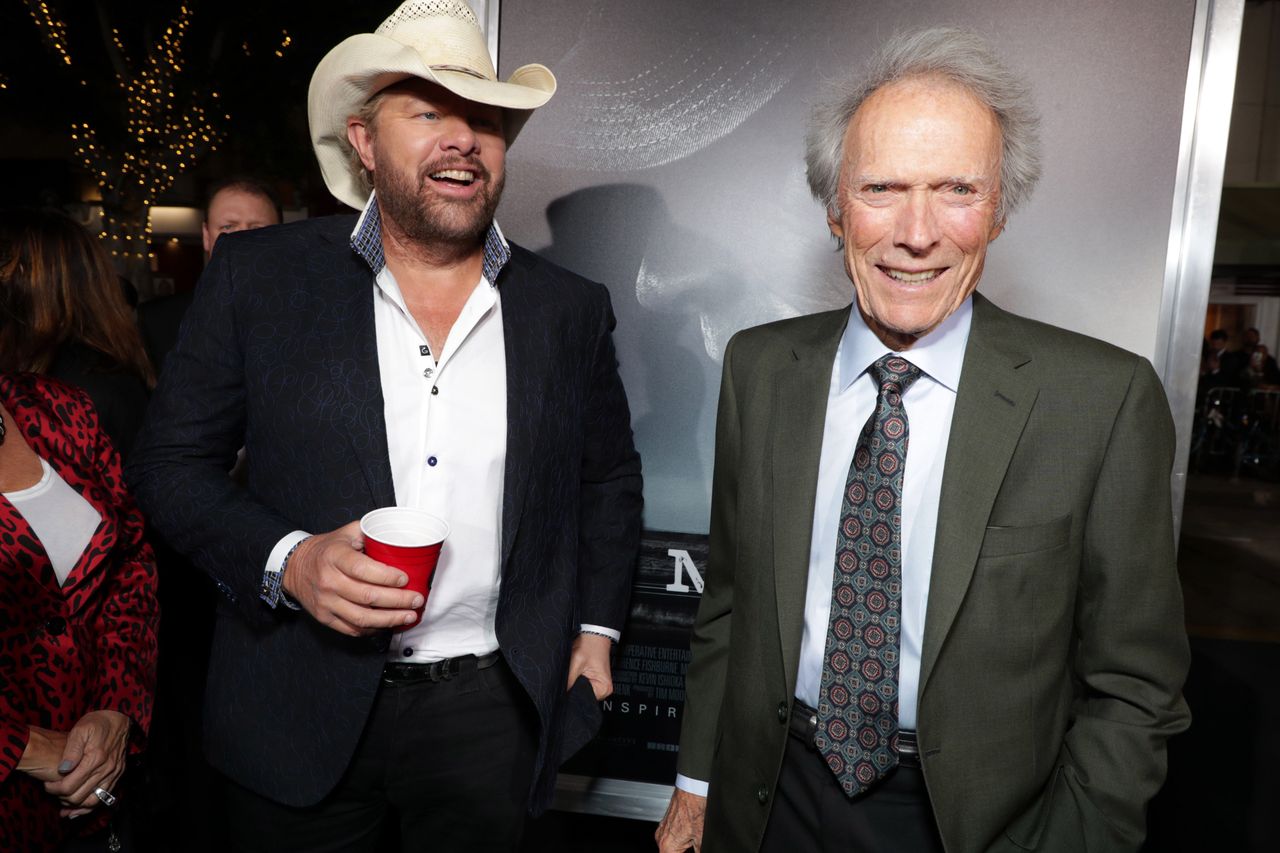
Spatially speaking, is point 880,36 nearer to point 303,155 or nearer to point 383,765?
point 383,765

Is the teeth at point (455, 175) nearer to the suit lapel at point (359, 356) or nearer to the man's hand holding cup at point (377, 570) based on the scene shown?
the suit lapel at point (359, 356)

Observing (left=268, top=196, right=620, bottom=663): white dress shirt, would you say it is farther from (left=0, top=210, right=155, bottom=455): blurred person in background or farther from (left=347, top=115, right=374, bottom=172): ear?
(left=0, top=210, right=155, bottom=455): blurred person in background

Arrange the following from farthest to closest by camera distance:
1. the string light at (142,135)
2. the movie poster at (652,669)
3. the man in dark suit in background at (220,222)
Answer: the string light at (142,135)
the man in dark suit in background at (220,222)
the movie poster at (652,669)

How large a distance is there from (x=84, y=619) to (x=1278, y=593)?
795cm

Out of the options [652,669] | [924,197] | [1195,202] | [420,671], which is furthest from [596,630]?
[1195,202]

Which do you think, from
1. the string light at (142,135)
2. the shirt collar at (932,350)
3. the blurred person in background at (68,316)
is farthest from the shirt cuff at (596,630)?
the string light at (142,135)

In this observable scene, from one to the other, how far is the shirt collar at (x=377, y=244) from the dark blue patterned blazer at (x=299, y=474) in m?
0.03

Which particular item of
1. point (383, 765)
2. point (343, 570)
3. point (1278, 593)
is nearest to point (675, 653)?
point (383, 765)

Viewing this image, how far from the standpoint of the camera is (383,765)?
171cm

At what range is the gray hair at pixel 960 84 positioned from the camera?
4.53 ft

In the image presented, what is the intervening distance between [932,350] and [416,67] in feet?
3.53

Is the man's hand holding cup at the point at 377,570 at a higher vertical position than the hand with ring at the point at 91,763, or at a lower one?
higher

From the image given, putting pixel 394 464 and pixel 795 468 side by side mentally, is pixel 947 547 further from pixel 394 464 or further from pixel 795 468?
pixel 394 464

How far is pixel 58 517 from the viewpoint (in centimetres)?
171
